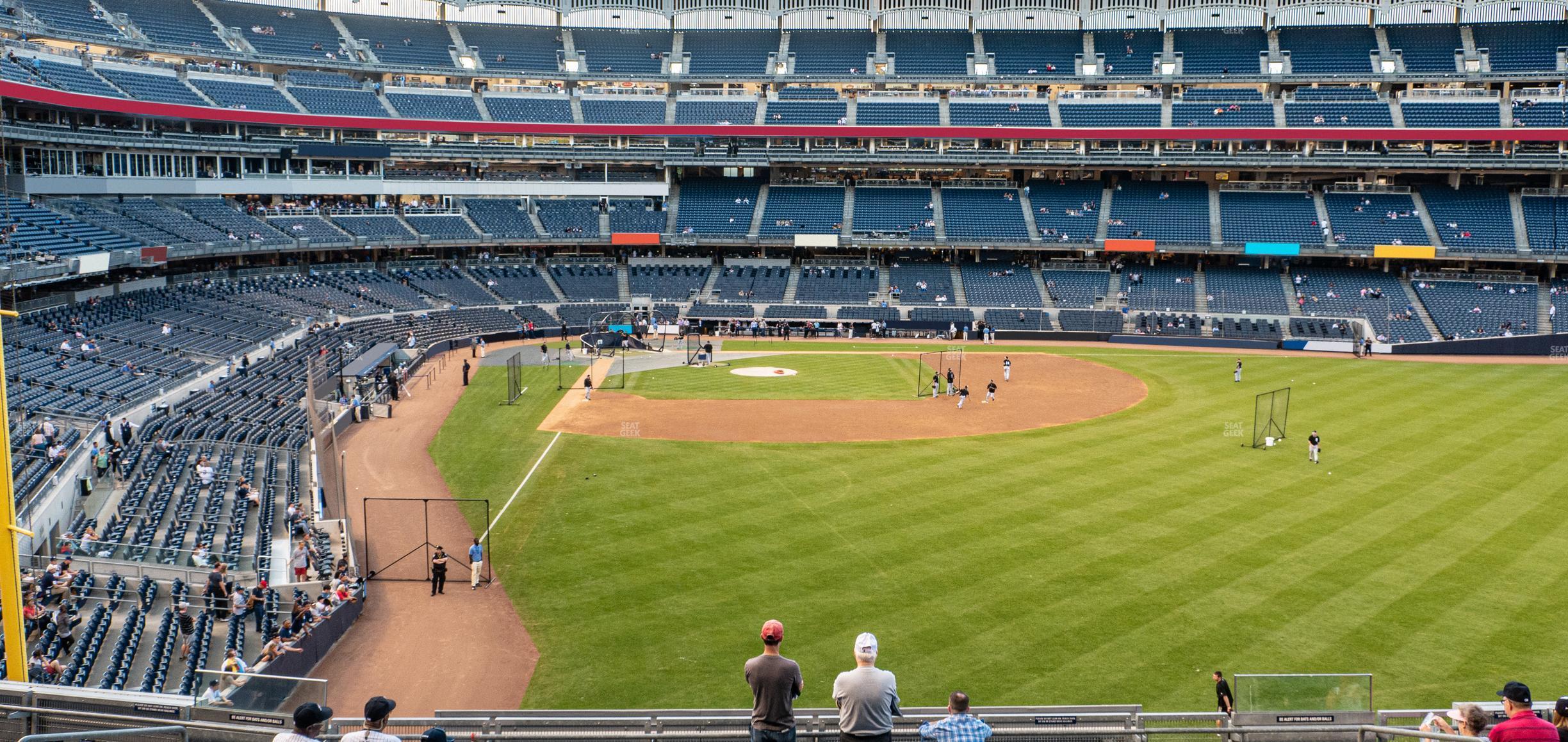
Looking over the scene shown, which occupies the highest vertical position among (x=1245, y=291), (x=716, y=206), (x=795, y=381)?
(x=716, y=206)

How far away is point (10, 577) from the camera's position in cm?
1195

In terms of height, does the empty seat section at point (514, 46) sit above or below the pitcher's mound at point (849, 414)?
above

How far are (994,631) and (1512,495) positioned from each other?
19.5m

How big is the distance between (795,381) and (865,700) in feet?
140

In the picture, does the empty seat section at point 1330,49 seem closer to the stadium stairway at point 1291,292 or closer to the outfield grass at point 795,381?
the stadium stairway at point 1291,292

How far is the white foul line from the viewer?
27828 millimetres

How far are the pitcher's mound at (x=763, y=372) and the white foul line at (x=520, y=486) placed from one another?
52.5 ft

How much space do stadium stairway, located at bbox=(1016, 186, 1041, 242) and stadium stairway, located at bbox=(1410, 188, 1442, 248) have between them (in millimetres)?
25650

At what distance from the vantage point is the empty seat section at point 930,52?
274 feet

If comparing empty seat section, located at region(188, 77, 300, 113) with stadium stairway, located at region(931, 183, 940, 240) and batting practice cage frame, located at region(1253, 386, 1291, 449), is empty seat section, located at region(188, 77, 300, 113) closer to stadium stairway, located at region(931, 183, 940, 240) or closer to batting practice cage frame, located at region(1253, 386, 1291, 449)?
stadium stairway, located at region(931, 183, 940, 240)

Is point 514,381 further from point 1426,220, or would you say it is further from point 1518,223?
point 1518,223

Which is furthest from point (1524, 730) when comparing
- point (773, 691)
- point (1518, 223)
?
point (1518, 223)

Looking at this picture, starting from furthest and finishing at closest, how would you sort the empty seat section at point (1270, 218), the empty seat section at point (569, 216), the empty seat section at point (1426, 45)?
1. the empty seat section at point (569, 216)
2. the empty seat section at point (1426, 45)
3. the empty seat section at point (1270, 218)

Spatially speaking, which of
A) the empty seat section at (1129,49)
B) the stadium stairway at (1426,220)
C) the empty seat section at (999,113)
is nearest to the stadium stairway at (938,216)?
the empty seat section at (999,113)
